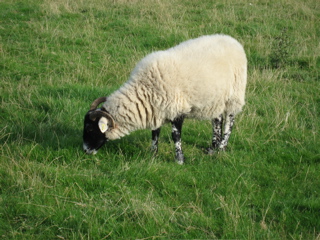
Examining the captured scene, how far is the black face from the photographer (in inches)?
217

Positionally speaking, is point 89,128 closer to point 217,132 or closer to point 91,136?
point 91,136

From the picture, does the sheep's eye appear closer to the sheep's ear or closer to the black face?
the black face

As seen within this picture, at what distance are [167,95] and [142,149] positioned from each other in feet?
3.05

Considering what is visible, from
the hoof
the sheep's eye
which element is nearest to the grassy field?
the hoof

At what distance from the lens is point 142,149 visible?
231 inches

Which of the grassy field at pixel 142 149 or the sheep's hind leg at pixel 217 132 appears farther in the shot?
the sheep's hind leg at pixel 217 132

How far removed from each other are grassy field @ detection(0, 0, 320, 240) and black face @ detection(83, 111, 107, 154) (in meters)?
0.15

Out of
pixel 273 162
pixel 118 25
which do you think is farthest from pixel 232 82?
pixel 118 25

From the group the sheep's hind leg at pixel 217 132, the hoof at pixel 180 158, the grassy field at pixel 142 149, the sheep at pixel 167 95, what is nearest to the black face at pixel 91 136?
the sheep at pixel 167 95

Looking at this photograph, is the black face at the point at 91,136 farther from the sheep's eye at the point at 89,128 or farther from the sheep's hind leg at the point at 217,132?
the sheep's hind leg at the point at 217,132

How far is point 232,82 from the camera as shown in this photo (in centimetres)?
613

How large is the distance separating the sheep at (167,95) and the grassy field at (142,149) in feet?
1.05

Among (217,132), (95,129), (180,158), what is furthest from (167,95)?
(217,132)

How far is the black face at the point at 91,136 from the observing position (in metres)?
5.51
